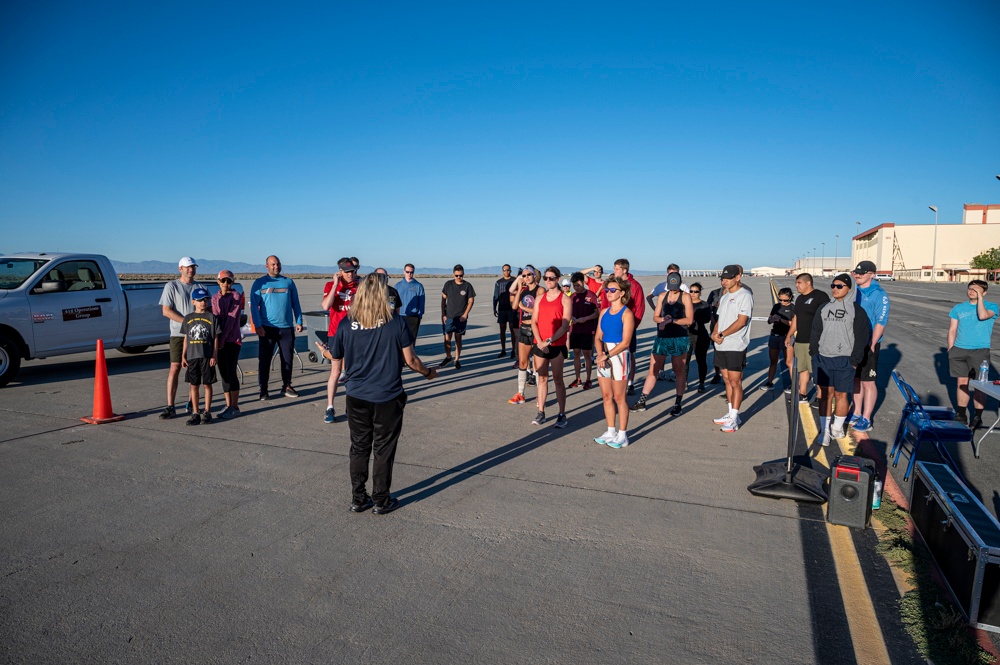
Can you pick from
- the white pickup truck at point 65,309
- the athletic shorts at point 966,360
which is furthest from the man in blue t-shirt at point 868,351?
the white pickup truck at point 65,309

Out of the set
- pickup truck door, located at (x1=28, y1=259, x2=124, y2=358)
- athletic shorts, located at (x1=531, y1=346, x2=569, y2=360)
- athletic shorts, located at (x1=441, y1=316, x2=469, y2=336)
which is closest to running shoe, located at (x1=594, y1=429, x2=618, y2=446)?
athletic shorts, located at (x1=531, y1=346, x2=569, y2=360)

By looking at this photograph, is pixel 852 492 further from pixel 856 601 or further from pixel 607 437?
pixel 607 437

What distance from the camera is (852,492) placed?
13.8 feet

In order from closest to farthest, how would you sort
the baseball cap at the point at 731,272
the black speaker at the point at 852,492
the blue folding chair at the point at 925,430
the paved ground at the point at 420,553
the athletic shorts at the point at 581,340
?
1. the paved ground at the point at 420,553
2. the black speaker at the point at 852,492
3. the blue folding chair at the point at 925,430
4. the baseball cap at the point at 731,272
5. the athletic shorts at the point at 581,340

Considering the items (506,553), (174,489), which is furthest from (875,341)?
(174,489)

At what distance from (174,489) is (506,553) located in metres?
3.00

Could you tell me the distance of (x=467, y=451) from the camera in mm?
6109

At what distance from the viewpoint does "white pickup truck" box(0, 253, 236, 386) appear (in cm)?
932

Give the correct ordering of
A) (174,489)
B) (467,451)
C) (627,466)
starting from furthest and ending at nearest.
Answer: (467,451), (627,466), (174,489)

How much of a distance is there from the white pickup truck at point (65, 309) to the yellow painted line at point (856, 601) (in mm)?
10734

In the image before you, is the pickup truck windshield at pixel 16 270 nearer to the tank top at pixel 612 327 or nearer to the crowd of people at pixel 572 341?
the crowd of people at pixel 572 341

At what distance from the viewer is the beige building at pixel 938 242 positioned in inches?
4168

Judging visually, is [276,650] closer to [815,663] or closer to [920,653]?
[815,663]

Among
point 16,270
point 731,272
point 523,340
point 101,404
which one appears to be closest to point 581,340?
point 523,340
